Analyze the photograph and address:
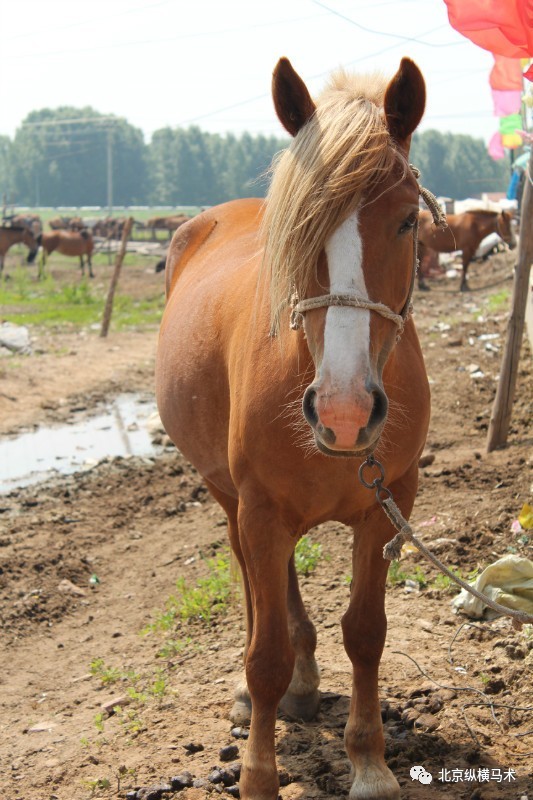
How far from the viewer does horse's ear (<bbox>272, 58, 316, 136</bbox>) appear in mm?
2584

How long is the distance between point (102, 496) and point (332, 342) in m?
5.42

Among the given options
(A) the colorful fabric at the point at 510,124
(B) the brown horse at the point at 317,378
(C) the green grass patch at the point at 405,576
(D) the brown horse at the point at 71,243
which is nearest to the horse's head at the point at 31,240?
(D) the brown horse at the point at 71,243

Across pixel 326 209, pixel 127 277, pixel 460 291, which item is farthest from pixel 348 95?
pixel 127 277

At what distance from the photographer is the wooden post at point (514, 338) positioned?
21.4 ft

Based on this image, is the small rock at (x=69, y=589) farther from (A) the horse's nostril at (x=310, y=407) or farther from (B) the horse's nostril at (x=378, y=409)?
(B) the horse's nostril at (x=378, y=409)

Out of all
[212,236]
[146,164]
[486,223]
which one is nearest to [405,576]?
[212,236]

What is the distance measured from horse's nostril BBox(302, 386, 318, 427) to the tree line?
8783cm

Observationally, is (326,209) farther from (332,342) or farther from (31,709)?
(31,709)

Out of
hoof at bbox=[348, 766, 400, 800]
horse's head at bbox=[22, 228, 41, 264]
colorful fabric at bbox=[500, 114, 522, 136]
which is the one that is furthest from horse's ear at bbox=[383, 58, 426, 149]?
horse's head at bbox=[22, 228, 41, 264]

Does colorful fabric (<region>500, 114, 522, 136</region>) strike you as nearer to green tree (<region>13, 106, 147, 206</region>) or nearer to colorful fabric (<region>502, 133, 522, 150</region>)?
colorful fabric (<region>502, 133, 522, 150</region>)

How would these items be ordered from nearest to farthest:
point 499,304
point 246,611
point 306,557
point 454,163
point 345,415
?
point 345,415 < point 246,611 < point 306,557 < point 499,304 < point 454,163

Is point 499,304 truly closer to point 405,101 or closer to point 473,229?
point 473,229

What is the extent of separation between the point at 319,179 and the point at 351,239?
8.5 inches

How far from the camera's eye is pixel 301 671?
12.1ft
